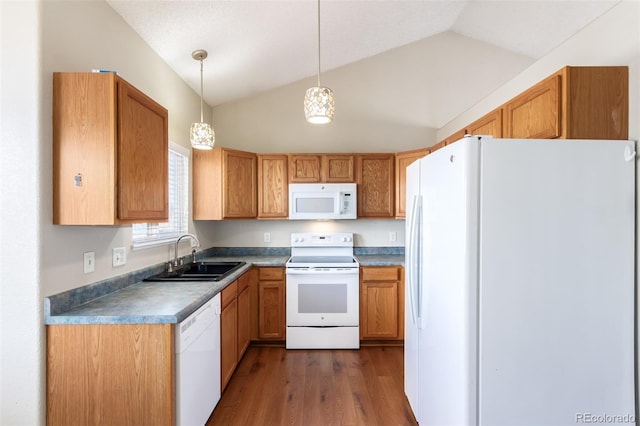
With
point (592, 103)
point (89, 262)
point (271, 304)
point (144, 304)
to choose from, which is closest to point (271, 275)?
point (271, 304)

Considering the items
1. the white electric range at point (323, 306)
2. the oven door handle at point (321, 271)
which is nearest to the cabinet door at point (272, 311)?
the white electric range at point (323, 306)

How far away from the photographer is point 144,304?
169 centimetres

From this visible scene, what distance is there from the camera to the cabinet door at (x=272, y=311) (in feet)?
10.7

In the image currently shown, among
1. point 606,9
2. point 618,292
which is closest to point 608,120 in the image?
point 606,9

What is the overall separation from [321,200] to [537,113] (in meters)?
2.15

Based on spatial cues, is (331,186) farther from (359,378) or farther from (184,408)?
(184,408)

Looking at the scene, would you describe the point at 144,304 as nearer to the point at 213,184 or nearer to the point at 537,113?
the point at 213,184

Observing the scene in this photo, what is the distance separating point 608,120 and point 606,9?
0.66 metres

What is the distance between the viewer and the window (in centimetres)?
261

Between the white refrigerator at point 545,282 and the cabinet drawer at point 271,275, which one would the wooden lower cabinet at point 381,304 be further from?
the white refrigerator at point 545,282

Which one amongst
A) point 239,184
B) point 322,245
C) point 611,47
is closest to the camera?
point 611,47

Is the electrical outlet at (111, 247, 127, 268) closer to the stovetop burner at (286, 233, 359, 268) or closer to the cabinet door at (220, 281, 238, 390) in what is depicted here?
the cabinet door at (220, 281, 238, 390)

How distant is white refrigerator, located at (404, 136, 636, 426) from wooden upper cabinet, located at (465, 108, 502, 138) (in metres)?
0.85

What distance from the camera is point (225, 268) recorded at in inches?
121
